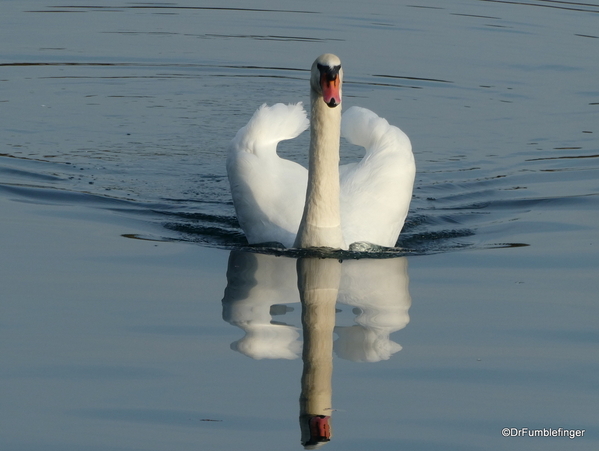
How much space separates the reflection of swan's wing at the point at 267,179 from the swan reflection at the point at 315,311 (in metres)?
0.34

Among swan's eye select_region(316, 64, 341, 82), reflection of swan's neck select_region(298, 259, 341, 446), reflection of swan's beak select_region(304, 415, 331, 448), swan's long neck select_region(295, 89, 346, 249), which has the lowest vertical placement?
reflection of swan's beak select_region(304, 415, 331, 448)

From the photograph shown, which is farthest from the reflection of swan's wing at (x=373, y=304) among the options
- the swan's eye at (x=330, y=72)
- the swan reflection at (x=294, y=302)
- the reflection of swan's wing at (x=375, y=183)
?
the swan's eye at (x=330, y=72)

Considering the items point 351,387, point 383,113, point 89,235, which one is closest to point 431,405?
point 351,387

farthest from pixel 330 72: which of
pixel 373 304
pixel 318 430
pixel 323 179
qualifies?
pixel 318 430

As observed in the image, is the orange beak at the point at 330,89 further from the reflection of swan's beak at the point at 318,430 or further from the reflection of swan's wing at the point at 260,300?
the reflection of swan's beak at the point at 318,430

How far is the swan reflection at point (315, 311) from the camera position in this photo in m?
6.23

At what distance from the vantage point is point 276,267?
27.6 ft

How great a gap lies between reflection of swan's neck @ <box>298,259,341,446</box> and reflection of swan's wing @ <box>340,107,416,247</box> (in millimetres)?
696

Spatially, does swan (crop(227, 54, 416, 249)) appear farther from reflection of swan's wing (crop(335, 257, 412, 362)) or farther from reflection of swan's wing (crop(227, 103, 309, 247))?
reflection of swan's wing (crop(335, 257, 412, 362))

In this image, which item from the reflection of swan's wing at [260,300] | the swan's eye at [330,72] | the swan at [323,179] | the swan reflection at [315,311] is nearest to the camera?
the swan reflection at [315,311]

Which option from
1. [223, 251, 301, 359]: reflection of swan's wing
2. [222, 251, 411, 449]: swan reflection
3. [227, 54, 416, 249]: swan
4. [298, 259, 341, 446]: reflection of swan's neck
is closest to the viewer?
[298, 259, 341, 446]: reflection of swan's neck

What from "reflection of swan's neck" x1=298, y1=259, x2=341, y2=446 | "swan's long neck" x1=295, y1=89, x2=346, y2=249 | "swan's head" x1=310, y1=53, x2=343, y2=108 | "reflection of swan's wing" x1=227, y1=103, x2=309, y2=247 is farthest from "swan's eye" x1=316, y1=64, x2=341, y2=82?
"reflection of swan's wing" x1=227, y1=103, x2=309, y2=247

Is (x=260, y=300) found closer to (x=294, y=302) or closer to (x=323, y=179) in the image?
(x=294, y=302)

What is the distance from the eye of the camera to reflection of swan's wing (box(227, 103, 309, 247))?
9.08m
